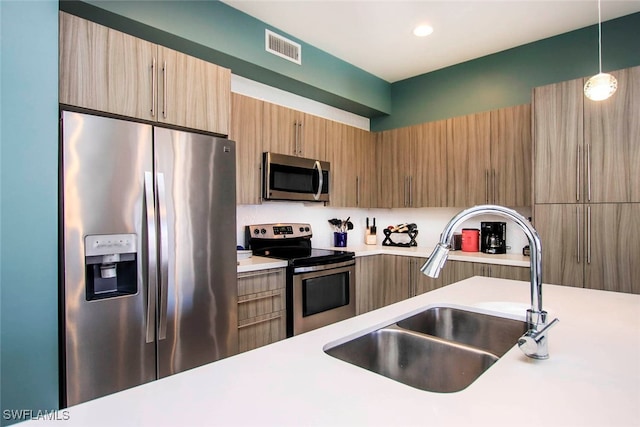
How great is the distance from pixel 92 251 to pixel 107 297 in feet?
0.78

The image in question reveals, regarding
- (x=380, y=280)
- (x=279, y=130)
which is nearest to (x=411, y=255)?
(x=380, y=280)

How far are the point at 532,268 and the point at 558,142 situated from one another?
2.15 meters

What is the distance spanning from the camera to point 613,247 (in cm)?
233

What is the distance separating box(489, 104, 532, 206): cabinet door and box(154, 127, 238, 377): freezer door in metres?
2.35

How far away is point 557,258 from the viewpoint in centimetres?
254

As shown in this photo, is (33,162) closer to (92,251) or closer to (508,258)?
(92,251)

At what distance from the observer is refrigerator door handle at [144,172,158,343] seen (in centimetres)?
174

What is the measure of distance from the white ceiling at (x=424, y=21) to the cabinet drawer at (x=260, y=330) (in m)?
2.28


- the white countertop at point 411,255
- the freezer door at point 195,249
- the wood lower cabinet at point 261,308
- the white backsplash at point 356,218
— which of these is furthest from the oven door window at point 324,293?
the white backsplash at point 356,218

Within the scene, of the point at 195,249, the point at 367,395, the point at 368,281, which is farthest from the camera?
the point at 368,281

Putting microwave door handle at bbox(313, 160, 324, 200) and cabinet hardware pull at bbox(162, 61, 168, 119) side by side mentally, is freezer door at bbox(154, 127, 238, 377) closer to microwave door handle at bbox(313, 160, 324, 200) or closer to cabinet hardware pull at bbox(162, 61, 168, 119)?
cabinet hardware pull at bbox(162, 61, 168, 119)

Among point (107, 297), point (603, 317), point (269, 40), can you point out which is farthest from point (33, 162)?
point (603, 317)

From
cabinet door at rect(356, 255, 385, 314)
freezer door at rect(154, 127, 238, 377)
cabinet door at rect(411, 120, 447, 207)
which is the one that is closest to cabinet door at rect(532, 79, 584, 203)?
cabinet door at rect(411, 120, 447, 207)

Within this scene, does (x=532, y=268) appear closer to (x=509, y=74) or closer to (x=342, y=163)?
(x=342, y=163)
